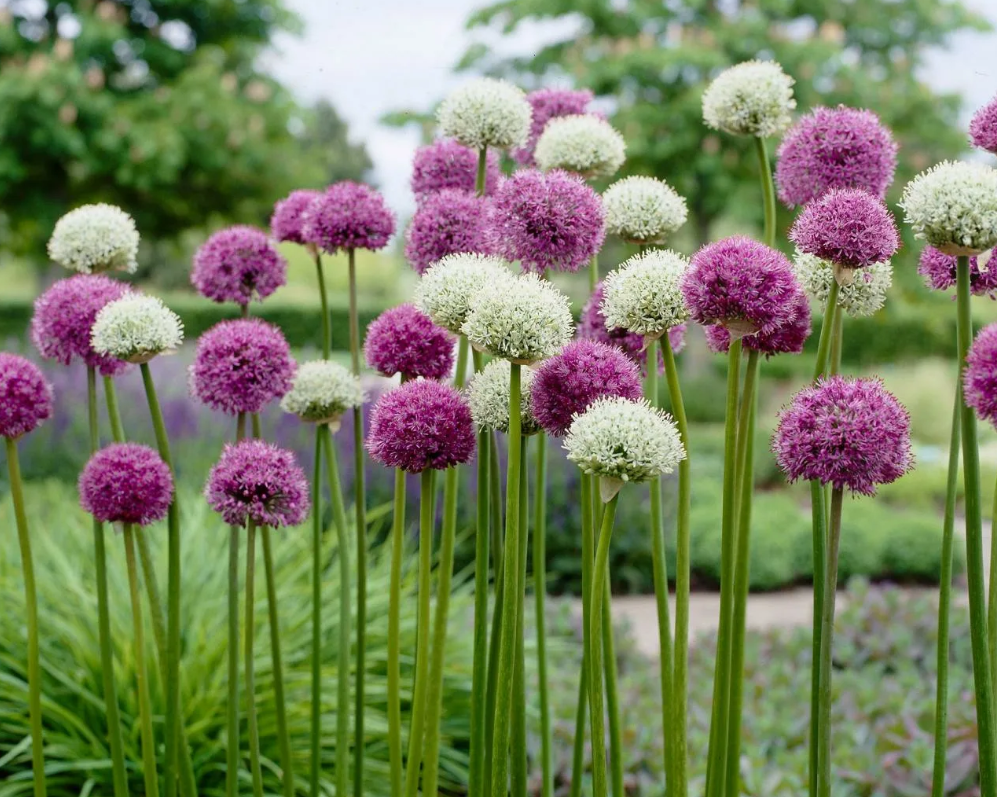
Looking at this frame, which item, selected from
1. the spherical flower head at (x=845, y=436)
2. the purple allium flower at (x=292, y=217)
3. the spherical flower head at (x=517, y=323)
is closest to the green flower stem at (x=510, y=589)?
the spherical flower head at (x=517, y=323)

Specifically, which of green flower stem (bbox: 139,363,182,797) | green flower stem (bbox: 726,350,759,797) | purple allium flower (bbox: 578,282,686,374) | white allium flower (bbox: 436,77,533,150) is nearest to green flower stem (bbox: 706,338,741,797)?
green flower stem (bbox: 726,350,759,797)

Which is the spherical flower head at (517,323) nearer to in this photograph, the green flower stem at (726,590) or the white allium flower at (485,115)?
the green flower stem at (726,590)

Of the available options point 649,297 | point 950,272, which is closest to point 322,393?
point 649,297

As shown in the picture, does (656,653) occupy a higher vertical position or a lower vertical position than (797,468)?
lower

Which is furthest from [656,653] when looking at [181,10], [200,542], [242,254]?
[181,10]

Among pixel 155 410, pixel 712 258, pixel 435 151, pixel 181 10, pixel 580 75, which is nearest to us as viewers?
pixel 712 258

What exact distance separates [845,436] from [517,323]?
49 cm

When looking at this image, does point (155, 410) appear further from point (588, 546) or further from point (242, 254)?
point (588, 546)

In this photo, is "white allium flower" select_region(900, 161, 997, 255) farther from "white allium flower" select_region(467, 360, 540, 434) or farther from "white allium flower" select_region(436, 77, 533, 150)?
"white allium flower" select_region(436, 77, 533, 150)

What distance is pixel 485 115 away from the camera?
2.00 m

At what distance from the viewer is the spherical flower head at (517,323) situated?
1.42 meters

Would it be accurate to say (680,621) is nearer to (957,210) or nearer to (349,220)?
(957,210)

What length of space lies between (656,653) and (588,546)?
→ 12.2 feet

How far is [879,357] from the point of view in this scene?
18.5 m
